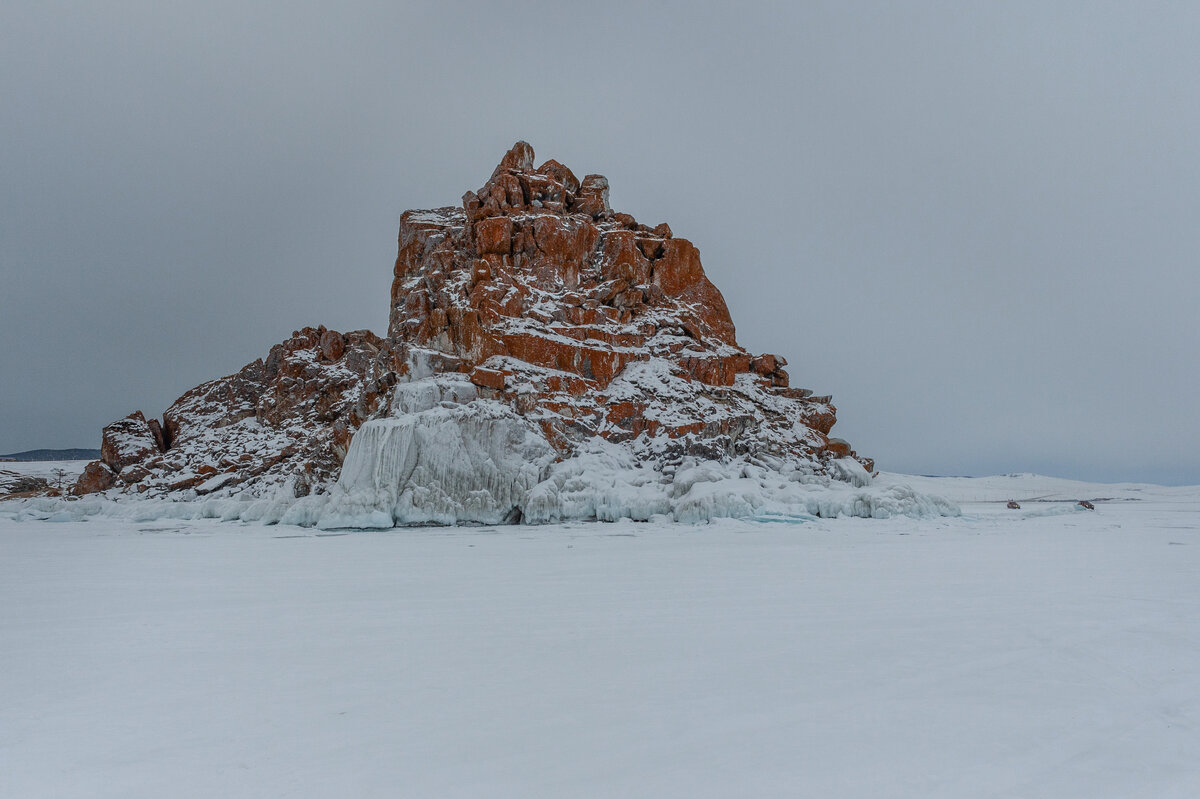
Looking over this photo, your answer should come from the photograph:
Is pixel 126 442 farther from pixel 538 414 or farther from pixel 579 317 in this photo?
pixel 579 317

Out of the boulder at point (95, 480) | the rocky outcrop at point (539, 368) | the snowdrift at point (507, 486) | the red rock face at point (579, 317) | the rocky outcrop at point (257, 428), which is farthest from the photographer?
the boulder at point (95, 480)

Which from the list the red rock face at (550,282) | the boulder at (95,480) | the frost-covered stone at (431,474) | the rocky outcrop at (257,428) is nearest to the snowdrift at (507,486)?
the frost-covered stone at (431,474)

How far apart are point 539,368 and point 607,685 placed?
91.7 feet

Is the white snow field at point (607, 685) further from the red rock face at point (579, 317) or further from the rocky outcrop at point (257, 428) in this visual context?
the rocky outcrop at point (257, 428)

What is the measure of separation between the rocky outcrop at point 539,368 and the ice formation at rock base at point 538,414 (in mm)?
117

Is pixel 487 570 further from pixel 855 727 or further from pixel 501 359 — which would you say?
pixel 501 359

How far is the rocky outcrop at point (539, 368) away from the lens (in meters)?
29.6

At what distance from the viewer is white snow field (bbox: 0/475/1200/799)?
298 centimetres

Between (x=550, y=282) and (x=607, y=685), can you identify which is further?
(x=550, y=282)

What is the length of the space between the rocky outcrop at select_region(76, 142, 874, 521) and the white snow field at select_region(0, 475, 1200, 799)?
1941cm

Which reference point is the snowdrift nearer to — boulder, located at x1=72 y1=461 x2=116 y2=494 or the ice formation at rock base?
the ice formation at rock base

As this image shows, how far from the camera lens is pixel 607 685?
4301mm

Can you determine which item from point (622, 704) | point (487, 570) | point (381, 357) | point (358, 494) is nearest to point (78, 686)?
point (622, 704)

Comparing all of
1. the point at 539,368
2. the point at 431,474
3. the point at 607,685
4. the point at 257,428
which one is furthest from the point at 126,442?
the point at 607,685
